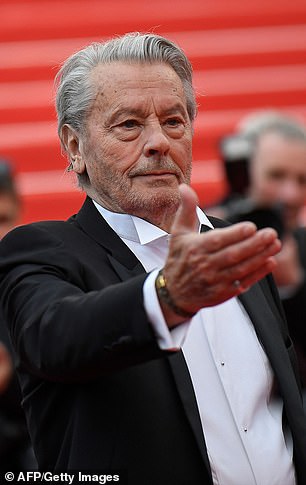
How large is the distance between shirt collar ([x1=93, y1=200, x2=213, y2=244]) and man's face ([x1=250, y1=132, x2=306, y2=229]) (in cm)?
160

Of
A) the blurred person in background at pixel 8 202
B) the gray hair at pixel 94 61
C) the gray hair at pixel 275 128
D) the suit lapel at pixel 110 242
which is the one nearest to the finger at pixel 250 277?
the suit lapel at pixel 110 242

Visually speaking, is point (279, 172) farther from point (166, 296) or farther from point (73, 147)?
point (166, 296)

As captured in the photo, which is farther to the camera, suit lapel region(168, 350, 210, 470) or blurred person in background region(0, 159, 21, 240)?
blurred person in background region(0, 159, 21, 240)

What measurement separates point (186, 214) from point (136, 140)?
1.76ft

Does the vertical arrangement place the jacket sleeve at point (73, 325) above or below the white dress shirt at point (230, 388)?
above

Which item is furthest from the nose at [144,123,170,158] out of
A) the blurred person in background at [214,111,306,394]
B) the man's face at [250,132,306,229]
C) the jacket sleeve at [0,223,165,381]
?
the man's face at [250,132,306,229]

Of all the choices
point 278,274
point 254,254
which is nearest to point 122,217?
point 254,254

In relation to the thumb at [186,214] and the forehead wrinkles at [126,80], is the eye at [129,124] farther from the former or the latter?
the thumb at [186,214]

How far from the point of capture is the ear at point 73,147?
2.18 metres

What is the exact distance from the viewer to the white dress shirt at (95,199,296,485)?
1.88m

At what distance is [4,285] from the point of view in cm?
189

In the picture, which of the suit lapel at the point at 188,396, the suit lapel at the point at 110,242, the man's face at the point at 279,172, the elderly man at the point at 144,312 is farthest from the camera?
the man's face at the point at 279,172

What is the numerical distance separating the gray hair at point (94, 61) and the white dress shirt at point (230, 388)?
0.74 feet

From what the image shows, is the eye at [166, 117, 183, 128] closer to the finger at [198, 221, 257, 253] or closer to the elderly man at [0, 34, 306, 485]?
the elderly man at [0, 34, 306, 485]
